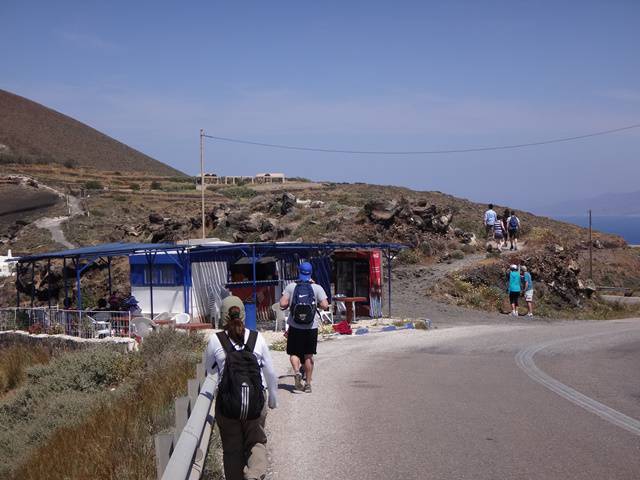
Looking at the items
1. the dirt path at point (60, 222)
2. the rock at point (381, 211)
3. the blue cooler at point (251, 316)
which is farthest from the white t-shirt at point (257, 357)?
the dirt path at point (60, 222)

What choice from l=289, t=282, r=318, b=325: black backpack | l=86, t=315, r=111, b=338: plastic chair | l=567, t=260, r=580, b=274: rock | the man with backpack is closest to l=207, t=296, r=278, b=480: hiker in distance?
l=289, t=282, r=318, b=325: black backpack

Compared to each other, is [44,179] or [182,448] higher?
[44,179]

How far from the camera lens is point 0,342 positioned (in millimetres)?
25406

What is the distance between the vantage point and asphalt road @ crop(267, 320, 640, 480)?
7105 mm

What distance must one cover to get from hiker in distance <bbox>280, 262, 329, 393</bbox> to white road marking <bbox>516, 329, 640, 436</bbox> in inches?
133

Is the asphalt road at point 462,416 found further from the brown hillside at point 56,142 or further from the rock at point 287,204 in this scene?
the brown hillside at point 56,142

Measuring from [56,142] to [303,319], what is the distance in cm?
12954

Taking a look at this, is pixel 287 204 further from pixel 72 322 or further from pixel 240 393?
pixel 240 393

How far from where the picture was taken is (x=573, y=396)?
10547 millimetres

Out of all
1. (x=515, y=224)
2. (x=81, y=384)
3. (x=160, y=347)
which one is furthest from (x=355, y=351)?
(x=515, y=224)

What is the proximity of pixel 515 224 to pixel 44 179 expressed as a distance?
70716 mm

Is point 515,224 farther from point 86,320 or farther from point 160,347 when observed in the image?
point 160,347

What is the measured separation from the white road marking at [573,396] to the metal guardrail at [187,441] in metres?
4.52

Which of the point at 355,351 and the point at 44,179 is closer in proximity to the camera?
the point at 355,351
